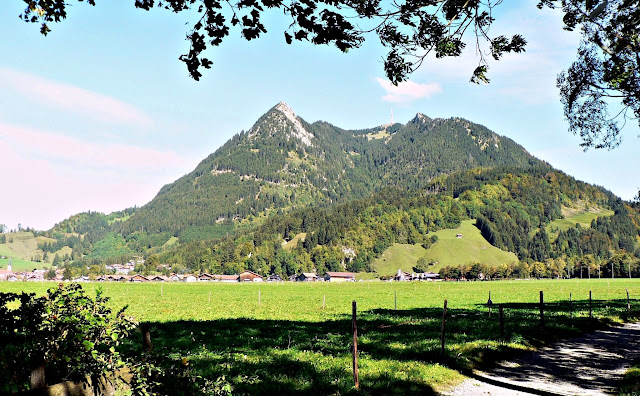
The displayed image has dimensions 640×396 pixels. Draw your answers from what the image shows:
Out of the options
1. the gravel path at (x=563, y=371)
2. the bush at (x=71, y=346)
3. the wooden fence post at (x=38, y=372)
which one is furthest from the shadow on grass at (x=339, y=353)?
the wooden fence post at (x=38, y=372)

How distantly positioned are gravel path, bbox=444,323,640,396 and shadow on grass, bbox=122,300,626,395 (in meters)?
0.65

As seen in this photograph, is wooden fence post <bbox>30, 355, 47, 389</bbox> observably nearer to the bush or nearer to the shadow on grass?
the bush

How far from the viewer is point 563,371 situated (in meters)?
14.6

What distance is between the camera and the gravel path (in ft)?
39.5

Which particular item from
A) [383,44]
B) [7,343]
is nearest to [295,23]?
[383,44]

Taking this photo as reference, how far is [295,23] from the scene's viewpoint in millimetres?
7973

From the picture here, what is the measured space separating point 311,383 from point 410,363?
14.8ft

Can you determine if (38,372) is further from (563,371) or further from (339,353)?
(563,371)

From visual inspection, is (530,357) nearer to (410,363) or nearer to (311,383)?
(410,363)

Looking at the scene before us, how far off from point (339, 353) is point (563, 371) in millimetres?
7818

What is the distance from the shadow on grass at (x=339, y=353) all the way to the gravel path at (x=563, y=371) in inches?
25.5

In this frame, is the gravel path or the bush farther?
the gravel path

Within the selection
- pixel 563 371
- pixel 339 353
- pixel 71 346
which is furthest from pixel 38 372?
pixel 563 371

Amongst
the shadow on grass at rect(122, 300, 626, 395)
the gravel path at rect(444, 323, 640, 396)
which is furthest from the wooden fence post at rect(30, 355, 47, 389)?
the gravel path at rect(444, 323, 640, 396)
